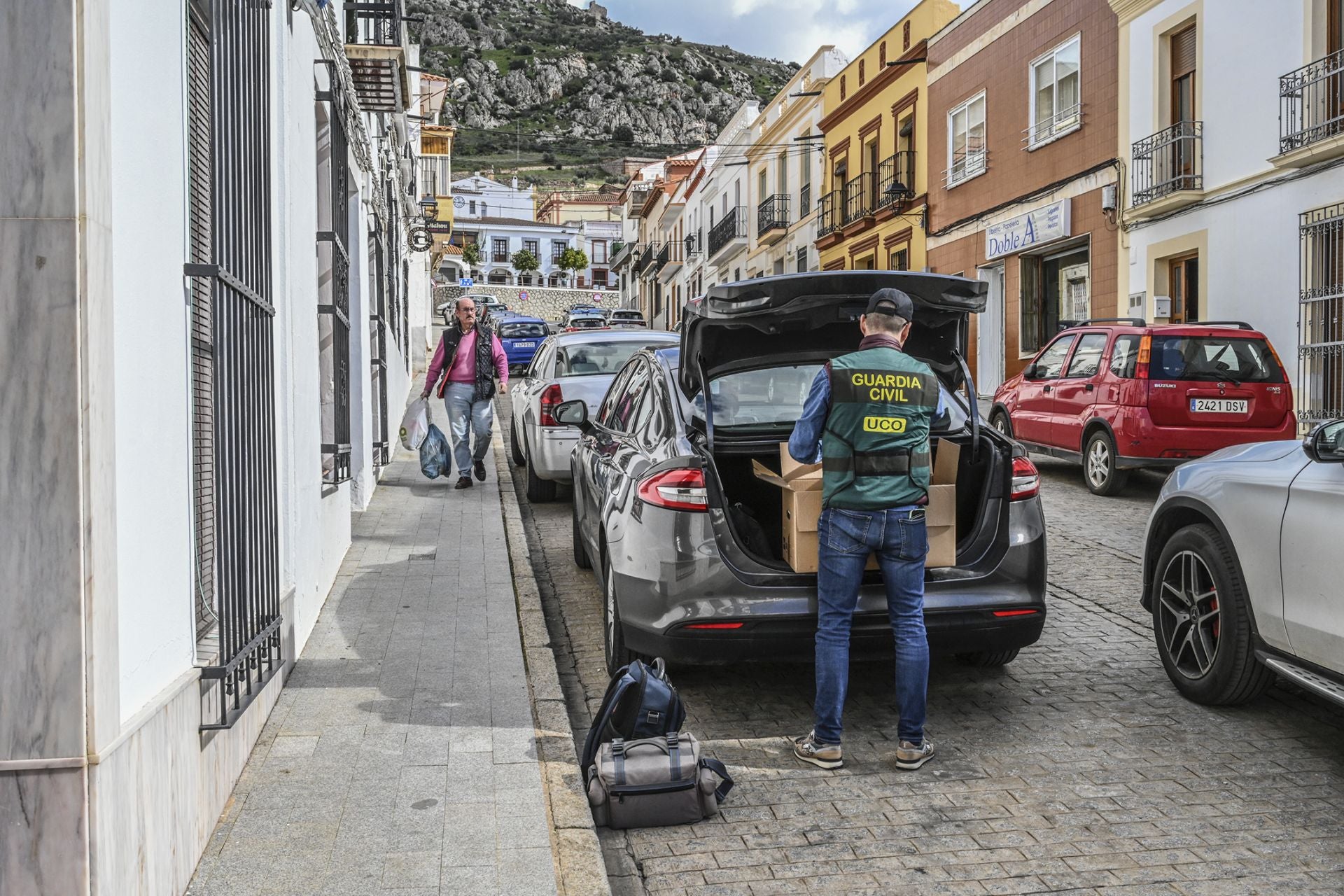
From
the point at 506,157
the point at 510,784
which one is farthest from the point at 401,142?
the point at 506,157

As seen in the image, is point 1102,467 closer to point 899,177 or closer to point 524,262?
point 899,177

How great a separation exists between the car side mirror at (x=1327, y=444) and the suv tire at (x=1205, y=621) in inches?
26.9

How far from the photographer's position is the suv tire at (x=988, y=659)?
18.8ft

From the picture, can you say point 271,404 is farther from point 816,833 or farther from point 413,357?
point 413,357

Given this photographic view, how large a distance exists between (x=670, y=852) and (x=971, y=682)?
2.25m

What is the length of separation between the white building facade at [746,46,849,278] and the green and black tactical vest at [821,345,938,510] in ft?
90.8

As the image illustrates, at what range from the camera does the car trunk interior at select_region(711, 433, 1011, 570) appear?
5.16 m

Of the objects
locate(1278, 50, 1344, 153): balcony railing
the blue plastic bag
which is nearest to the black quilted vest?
the blue plastic bag

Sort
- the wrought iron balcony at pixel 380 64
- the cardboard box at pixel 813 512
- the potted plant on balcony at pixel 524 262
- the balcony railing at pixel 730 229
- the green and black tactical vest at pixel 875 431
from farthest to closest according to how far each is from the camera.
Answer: the potted plant on balcony at pixel 524 262 → the balcony railing at pixel 730 229 → the wrought iron balcony at pixel 380 64 → the cardboard box at pixel 813 512 → the green and black tactical vest at pixel 875 431

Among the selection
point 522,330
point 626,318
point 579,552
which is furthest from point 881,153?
point 579,552

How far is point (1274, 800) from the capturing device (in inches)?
164

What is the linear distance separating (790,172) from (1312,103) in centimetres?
2211

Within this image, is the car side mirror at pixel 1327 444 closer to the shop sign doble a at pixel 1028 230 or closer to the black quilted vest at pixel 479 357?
the black quilted vest at pixel 479 357

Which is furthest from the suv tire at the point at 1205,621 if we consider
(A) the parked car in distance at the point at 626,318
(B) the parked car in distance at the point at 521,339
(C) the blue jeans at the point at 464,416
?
(A) the parked car in distance at the point at 626,318
